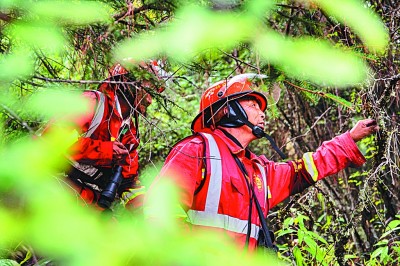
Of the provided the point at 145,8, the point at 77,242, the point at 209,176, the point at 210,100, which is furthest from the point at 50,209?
the point at 210,100

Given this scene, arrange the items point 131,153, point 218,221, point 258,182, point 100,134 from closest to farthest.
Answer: point 218,221 → point 258,182 → point 100,134 → point 131,153

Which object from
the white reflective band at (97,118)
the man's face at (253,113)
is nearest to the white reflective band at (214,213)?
the man's face at (253,113)

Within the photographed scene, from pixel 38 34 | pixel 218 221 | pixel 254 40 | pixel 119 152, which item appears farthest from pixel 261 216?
pixel 38 34

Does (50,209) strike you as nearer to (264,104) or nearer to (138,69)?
(138,69)

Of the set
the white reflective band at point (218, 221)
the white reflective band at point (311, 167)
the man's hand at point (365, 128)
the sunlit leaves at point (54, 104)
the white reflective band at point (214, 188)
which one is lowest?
the white reflective band at point (218, 221)

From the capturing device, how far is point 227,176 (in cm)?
271

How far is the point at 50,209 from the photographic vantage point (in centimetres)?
68

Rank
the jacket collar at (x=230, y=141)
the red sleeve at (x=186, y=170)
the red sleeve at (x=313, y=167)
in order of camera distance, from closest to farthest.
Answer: the red sleeve at (x=186, y=170), the jacket collar at (x=230, y=141), the red sleeve at (x=313, y=167)

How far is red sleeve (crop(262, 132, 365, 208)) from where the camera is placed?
311cm

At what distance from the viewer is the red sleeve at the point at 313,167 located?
3.11 meters

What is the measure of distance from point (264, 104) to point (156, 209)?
2396 mm

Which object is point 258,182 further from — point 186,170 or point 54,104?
point 54,104

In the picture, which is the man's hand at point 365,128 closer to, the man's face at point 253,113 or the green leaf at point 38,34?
the man's face at point 253,113

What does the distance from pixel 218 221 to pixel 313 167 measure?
33.3 inches
